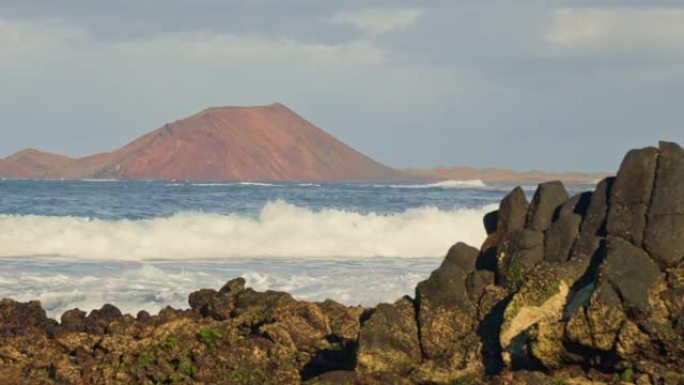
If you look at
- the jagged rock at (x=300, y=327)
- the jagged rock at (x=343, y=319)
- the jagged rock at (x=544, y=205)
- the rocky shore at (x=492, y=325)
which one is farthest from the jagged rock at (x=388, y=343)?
the jagged rock at (x=544, y=205)

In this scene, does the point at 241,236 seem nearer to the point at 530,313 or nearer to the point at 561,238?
the point at 561,238

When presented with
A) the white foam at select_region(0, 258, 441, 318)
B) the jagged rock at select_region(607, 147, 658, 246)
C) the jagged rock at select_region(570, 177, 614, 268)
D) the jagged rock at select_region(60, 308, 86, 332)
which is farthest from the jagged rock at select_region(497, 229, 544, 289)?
the white foam at select_region(0, 258, 441, 318)

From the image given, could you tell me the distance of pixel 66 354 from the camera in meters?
14.2

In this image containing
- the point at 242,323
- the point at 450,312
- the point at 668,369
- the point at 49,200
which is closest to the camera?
the point at 668,369

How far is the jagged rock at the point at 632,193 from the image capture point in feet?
44.6

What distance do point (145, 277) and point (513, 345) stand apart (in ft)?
45.9

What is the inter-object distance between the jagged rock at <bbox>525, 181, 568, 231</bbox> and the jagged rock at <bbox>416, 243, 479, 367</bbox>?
105 cm

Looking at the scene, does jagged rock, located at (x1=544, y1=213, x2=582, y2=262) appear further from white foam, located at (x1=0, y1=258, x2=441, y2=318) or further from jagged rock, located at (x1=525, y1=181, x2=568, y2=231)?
white foam, located at (x1=0, y1=258, x2=441, y2=318)

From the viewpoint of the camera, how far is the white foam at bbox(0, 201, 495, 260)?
115 ft

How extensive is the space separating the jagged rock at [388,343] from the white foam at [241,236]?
19997 mm

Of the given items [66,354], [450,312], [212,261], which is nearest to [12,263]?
[212,261]

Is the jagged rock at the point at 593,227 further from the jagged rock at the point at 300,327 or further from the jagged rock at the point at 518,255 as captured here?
the jagged rock at the point at 300,327

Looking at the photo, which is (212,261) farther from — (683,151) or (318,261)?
(683,151)

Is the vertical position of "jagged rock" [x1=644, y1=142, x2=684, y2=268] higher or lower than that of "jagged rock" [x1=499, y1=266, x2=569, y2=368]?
higher
